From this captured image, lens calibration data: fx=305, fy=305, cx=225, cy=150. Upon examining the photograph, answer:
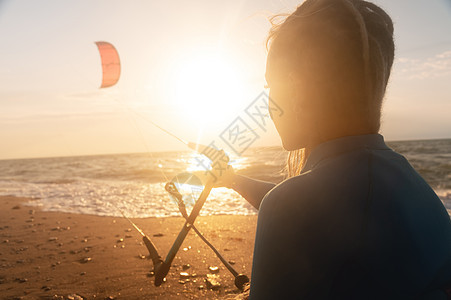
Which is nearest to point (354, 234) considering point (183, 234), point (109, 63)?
point (183, 234)

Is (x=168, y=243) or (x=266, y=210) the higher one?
(x=266, y=210)

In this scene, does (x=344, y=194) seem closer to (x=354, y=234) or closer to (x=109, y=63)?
(x=354, y=234)

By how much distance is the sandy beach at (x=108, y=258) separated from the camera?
14.9 feet

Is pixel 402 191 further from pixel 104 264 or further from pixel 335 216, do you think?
pixel 104 264

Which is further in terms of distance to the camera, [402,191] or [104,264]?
[104,264]

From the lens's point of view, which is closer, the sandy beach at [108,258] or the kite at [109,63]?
the sandy beach at [108,258]

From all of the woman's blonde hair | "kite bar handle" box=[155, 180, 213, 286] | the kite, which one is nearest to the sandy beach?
"kite bar handle" box=[155, 180, 213, 286]

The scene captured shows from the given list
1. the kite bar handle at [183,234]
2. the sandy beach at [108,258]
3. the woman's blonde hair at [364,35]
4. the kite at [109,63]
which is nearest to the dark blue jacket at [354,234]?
the woman's blonde hair at [364,35]

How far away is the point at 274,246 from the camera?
88 cm

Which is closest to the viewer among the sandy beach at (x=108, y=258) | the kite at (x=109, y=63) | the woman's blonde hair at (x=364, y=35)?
the woman's blonde hair at (x=364, y=35)

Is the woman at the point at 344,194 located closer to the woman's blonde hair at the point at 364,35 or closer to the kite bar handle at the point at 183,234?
the woman's blonde hair at the point at 364,35

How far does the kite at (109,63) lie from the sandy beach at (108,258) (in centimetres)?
450

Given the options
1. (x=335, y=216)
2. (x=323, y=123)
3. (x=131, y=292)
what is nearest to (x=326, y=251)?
(x=335, y=216)

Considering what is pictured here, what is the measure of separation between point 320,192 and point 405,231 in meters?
0.24
